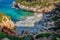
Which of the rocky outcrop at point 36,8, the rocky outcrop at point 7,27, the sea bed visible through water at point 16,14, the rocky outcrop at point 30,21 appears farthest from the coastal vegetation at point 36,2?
the rocky outcrop at point 7,27

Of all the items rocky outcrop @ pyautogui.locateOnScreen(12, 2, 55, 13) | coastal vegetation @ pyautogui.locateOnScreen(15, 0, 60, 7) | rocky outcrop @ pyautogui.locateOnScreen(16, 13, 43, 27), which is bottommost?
rocky outcrop @ pyautogui.locateOnScreen(16, 13, 43, 27)

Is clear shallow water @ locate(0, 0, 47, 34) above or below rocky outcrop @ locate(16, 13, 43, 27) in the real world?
above

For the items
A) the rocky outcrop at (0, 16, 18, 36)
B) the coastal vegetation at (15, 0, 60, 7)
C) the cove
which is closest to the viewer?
the rocky outcrop at (0, 16, 18, 36)

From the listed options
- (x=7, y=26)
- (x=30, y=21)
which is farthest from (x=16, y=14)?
(x=7, y=26)

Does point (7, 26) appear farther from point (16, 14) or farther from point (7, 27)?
point (16, 14)

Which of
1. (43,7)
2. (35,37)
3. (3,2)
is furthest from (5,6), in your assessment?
(35,37)

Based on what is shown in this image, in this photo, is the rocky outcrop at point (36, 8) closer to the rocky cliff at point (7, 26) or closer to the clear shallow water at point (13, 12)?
the clear shallow water at point (13, 12)

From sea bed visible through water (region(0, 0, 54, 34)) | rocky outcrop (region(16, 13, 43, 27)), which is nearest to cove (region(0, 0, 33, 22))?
sea bed visible through water (region(0, 0, 54, 34))

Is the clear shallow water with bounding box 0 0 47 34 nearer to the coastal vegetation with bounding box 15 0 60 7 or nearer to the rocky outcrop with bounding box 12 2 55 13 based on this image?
the rocky outcrop with bounding box 12 2 55 13

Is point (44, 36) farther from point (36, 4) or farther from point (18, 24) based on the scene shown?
point (36, 4)

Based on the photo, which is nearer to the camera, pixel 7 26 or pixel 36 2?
pixel 7 26

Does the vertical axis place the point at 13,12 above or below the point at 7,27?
above
